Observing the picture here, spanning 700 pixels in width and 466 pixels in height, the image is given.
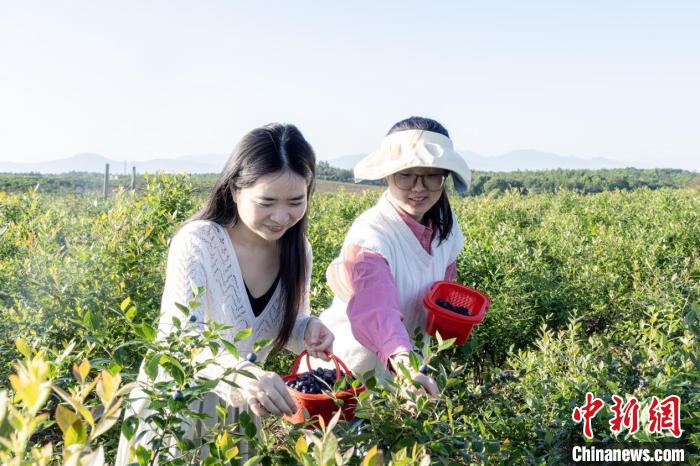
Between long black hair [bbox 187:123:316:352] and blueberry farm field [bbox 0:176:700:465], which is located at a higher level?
long black hair [bbox 187:123:316:352]

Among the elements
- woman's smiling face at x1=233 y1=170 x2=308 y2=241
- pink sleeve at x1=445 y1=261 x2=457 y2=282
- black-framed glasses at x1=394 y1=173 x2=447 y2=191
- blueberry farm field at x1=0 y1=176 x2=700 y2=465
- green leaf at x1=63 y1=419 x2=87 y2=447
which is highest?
black-framed glasses at x1=394 y1=173 x2=447 y2=191

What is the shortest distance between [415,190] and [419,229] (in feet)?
0.53

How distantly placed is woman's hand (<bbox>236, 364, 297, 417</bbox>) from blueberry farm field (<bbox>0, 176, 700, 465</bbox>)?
0.06m

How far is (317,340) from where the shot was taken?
191 cm

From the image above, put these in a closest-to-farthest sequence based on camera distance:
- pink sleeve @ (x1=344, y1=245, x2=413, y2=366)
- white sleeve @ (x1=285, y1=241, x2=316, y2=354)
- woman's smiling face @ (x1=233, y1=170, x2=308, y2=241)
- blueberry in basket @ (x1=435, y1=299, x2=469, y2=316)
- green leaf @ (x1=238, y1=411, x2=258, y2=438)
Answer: green leaf @ (x1=238, y1=411, x2=258, y2=438) → woman's smiling face @ (x1=233, y1=170, x2=308, y2=241) → pink sleeve @ (x1=344, y1=245, x2=413, y2=366) → white sleeve @ (x1=285, y1=241, x2=316, y2=354) → blueberry in basket @ (x1=435, y1=299, x2=469, y2=316)

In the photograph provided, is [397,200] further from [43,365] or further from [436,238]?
[43,365]

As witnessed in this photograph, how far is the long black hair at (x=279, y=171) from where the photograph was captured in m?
1.78

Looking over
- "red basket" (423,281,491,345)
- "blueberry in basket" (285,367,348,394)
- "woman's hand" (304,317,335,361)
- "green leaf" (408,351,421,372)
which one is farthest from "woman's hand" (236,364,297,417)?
"red basket" (423,281,491,345)

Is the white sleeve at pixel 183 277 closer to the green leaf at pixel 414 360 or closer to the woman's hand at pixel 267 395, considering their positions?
the woman's hand at pixel 267 395

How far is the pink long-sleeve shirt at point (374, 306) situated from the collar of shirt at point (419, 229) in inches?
8.4

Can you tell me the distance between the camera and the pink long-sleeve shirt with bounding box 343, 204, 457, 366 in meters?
1.85

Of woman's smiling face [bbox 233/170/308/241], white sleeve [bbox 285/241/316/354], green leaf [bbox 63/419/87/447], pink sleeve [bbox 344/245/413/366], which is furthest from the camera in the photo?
white sleeve [bbox 285/241/316/354]

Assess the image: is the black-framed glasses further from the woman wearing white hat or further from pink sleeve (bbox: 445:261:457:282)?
pink sleeve (bbox: 445:261:457:282)

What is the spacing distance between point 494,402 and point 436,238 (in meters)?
0.65
